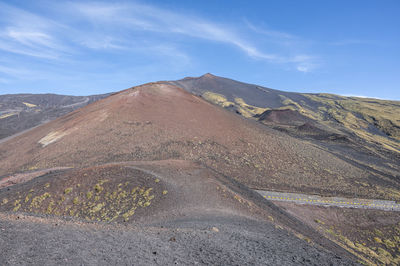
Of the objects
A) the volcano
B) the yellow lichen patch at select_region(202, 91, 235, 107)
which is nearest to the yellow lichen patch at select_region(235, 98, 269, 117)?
the yellow lichen patch at select_region(202, 91, 235, 107)

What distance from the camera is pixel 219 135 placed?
121 ft

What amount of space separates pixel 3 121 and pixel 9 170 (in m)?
70.2

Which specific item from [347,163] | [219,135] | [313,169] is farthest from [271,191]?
[347,163]

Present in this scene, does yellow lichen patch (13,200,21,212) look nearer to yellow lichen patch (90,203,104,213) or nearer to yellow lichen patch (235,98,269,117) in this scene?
yellow lichen patch (90,203,104,213)

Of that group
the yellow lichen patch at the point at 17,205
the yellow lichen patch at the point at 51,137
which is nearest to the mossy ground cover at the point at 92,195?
the yellow lichen patch at the point at 17,205

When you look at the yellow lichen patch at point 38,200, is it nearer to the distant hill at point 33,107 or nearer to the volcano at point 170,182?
the volcano at point 170,182

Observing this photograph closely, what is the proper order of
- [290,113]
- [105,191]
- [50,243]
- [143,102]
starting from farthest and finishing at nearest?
1. [290,113]
2. [143,102]
3. [105,191]
4. [50,243]

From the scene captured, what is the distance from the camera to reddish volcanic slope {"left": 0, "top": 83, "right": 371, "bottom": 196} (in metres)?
28.7

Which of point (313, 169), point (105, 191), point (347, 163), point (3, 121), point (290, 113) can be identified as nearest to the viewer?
point (105, 191)

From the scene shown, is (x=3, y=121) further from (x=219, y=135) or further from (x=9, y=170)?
(x=219, y=135)

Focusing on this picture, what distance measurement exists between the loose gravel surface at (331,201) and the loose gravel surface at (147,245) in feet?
40.5

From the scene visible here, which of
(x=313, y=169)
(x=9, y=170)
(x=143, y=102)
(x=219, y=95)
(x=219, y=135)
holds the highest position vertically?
(x=219, y=95)

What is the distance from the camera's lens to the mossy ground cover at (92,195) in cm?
1420

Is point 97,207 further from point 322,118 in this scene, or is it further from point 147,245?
point 322,118
